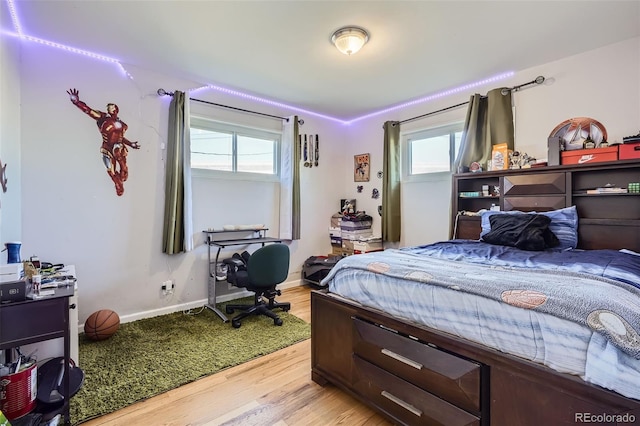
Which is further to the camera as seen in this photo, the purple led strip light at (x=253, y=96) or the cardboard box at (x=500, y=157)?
the cardboard box at (x=500, y=157)

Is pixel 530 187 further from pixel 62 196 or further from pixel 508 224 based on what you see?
pixel 62 196

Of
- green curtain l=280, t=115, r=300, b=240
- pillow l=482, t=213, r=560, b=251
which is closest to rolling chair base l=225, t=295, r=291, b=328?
green curtain l=280, t=115, r=300, b=240

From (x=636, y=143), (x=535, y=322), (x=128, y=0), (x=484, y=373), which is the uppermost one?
(x=128, y=0)

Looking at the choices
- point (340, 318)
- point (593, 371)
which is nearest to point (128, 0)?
point (340, 318)

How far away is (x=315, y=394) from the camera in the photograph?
1937mm

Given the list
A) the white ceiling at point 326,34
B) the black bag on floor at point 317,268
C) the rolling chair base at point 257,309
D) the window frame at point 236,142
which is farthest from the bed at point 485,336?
the window frame at point 236,142

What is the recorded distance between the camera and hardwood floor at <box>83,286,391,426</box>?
170cm

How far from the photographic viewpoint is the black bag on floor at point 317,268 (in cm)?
422

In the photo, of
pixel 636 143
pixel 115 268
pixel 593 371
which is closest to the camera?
pixel 593 371

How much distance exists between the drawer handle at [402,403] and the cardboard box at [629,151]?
246 cm

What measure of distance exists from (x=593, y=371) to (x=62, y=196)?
369 centimetres

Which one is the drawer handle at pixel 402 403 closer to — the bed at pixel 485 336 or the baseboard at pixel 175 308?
the bed at pixel 485 336

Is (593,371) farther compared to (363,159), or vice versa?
(363,159)

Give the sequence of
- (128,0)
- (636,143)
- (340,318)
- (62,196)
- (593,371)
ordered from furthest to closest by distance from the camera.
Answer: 1. (62,196)
2. (636,143)
3. (128,0)
4. (340,318)
5. (593,371)
